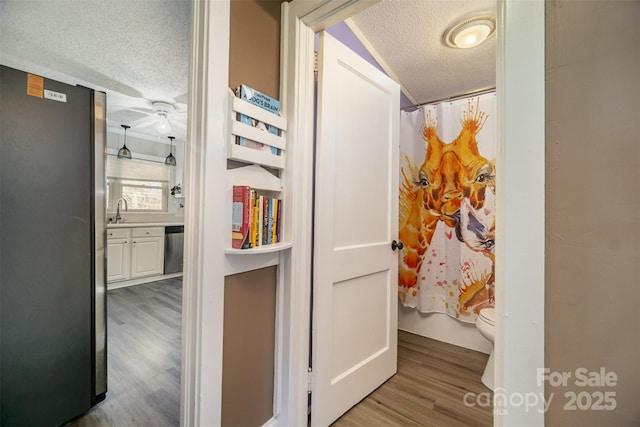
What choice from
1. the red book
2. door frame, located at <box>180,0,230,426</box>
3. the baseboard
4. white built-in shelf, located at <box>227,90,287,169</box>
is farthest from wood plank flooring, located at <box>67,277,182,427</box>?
white built-in shelf, located at <box>227,90,287,169</box>

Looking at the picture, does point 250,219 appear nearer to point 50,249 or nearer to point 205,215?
point 205,215

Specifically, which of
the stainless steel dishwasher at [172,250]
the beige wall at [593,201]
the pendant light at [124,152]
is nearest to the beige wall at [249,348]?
the beige wall at [593,201]

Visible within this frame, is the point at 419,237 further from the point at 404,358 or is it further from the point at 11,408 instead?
the point at 11,408

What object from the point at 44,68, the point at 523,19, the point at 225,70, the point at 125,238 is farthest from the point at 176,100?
the point at 523,19

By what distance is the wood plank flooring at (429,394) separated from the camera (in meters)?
1.37

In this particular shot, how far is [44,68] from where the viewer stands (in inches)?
96.4

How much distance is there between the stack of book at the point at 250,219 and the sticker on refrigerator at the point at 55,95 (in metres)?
1.05

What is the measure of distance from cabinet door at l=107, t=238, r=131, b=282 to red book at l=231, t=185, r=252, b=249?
3.38 metres

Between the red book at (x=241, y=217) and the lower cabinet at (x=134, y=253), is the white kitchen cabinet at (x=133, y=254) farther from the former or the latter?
the red book at (x=241, y=217)

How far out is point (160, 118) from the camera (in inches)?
141

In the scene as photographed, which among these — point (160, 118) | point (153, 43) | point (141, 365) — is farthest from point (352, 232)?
point (160, 118)

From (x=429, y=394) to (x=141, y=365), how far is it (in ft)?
6.60

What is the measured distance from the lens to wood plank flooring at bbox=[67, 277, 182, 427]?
1.42m

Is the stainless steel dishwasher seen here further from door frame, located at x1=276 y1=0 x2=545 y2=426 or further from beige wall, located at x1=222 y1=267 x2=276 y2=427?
door frame, located at x1=276 y1=0 x2=545 y2=426
